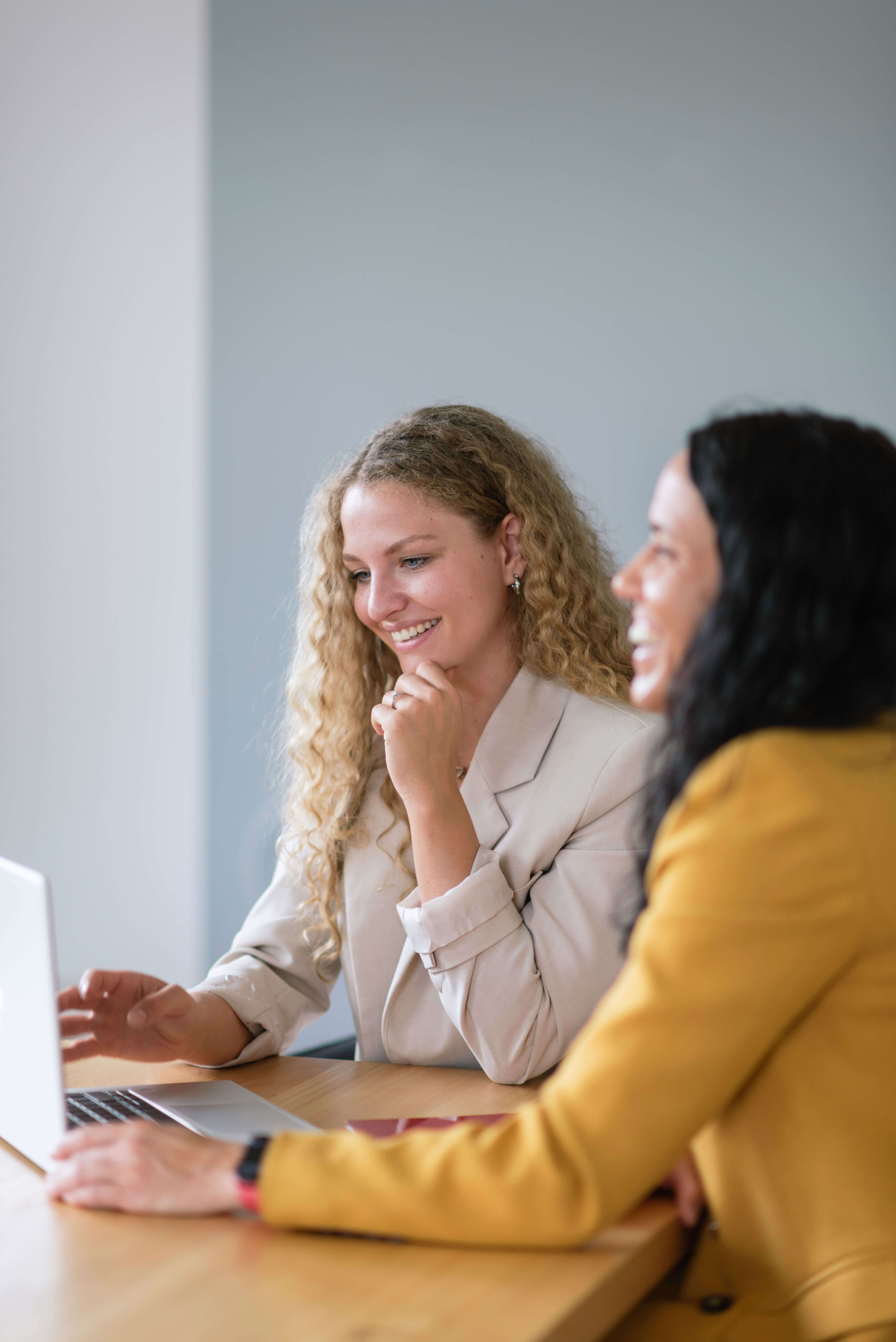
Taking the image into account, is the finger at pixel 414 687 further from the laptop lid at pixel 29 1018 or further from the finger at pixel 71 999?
the laptop lid at pixel 29 1018

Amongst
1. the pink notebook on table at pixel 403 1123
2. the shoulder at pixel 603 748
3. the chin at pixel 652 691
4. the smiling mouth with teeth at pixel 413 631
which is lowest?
the pink notebook on table at pixel 403 1123

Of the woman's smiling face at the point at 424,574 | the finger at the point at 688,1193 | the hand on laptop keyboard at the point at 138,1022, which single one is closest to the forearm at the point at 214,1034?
the hand on laptop keyboard at the point at 138,1022

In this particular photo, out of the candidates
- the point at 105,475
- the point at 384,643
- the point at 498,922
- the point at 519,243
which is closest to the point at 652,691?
the point at 498,922

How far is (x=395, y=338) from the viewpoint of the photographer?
269 centimetres

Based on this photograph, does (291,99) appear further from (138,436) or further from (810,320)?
(810,320)

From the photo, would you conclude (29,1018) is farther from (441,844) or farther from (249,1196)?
(441,844)

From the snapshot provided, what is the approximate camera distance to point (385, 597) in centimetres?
165

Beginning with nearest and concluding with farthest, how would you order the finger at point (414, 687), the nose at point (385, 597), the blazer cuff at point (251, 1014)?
the blazer cuff at point (251, 1014), the finger at point (414, 687), the nose at point (385, 597)

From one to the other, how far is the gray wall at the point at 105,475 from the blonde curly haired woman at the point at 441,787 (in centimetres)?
122

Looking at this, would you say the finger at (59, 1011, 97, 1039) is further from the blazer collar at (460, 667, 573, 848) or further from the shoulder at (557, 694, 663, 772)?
the shoulder at (557, 694, 663, 772)

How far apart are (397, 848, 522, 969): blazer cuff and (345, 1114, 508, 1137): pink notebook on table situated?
0.18 m

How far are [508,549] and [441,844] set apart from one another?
0.52 m

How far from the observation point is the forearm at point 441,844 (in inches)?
53.7

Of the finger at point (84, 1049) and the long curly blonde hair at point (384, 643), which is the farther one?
the long curly blonde hair at point (384, 643)
